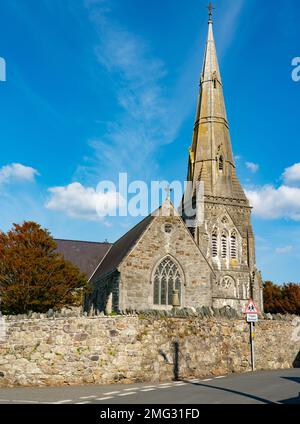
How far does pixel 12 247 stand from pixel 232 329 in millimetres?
13508

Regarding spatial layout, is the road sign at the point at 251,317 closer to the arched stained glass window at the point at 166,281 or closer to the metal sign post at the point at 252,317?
the metal sign post at the point at 252,317

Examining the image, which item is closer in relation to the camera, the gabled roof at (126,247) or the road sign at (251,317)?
the road sign at (251,317)

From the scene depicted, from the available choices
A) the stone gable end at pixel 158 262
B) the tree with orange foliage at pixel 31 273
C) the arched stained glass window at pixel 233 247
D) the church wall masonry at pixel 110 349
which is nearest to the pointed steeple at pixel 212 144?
the arched stained glass window at pixel 233 247

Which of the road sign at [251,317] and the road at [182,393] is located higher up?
the road sign at [251,317]

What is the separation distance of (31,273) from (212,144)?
31701 millimetres

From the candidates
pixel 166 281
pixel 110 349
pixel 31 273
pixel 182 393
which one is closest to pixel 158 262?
pixel 166 281

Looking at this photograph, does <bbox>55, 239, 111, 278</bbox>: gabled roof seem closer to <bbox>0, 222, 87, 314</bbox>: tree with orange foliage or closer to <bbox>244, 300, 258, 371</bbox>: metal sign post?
<bbox>0, 222, 87, 314</bbox>: tree with orange foliage

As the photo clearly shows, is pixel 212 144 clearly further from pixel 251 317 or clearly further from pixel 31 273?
pixel 251 317

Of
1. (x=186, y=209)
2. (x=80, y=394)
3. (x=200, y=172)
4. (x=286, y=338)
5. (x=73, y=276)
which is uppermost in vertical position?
(x=200, y=172)

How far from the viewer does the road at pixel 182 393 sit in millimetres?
9992

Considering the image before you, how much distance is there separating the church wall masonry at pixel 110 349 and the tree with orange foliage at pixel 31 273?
8427 millimetres
